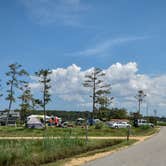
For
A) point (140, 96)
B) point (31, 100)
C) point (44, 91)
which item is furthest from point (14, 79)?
point (140, 96)

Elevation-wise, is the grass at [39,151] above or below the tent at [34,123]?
below

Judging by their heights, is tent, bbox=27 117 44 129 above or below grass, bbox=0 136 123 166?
above

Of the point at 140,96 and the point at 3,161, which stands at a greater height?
the point at 140,96

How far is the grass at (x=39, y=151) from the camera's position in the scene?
19.1 meters

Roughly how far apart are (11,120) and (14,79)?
26.6 m

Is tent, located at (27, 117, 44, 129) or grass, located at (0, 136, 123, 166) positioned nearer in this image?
grass, located at (0, 136, 123, 166)

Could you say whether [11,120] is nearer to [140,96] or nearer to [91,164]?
[140,96]

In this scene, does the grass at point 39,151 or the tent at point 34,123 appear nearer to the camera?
the grass at point 39,151

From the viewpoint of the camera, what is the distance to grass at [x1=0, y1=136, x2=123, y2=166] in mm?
19055

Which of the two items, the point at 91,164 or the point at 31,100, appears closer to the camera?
the point at 91,164

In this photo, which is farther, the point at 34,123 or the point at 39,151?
the point at 34,123

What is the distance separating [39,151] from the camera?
2214 centimetres

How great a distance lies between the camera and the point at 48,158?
70.0 feet

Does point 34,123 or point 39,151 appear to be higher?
point 34,123
